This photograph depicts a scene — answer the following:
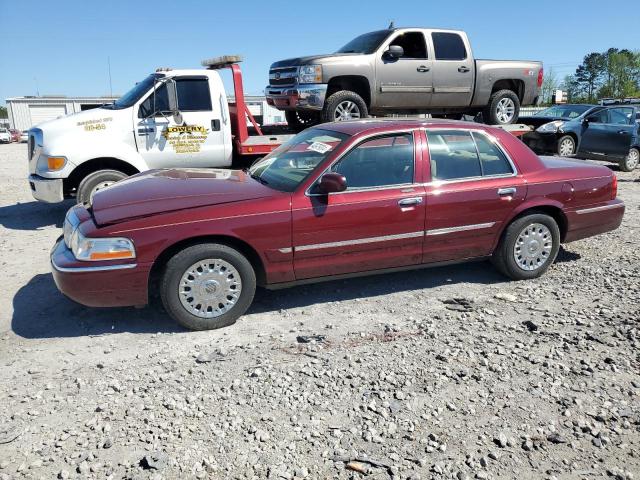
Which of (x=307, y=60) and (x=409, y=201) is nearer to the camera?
(x=409, y=201)

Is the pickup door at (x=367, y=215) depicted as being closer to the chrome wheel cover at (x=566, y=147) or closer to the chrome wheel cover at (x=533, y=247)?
the chrome wheel cover at (x=533, y=247)

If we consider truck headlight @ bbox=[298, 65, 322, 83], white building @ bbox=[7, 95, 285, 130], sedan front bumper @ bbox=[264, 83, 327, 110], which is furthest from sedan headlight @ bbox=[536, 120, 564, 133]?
white building @ bbox=[7, 95, 285, 130]

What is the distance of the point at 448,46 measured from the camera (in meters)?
9.37

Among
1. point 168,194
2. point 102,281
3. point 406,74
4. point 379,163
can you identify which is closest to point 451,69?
point 406,74

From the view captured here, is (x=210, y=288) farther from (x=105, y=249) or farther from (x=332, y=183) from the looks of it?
(x=332, y=183)

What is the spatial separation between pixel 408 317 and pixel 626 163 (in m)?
12.1

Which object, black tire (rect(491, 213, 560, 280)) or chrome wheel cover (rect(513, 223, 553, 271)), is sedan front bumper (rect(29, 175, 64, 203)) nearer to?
black tire (rect(491, 213, 560, 280))

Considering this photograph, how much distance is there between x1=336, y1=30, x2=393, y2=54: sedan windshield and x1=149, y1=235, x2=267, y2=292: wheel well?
5874mm

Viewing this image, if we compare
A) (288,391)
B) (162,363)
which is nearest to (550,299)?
(288,391)

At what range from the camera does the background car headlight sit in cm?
385

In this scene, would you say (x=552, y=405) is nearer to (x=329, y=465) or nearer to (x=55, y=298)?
(x=329, y=465)

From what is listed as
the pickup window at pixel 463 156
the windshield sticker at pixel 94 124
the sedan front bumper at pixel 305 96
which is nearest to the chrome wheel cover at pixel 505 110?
the sedan front bumper at pixel 305 96

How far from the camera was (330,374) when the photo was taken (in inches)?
137

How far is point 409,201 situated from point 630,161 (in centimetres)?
1203
